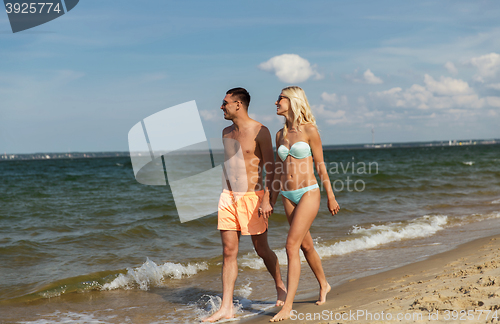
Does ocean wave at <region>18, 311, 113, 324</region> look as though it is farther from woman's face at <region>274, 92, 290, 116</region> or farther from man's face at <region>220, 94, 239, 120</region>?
woman's face at <region>274, 92, 290, 116</region>

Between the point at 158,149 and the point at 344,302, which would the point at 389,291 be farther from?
the point at 158,149

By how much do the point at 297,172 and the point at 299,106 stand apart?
0.63m

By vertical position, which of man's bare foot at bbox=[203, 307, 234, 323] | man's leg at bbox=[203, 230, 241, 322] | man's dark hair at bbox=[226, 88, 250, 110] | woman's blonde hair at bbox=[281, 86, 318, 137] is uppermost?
man's dark hair at bbox=[226, 88, 250, 110]

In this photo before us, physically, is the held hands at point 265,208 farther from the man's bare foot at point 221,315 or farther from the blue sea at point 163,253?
the blue sea at point 163,253

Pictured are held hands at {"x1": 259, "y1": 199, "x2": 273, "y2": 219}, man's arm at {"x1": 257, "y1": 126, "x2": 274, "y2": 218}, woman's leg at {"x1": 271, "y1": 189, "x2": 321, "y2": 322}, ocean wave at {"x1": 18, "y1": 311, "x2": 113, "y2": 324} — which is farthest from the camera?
ocean wave at {"x1": 18, "y1": 311, "x2": 113, "y2": 324}

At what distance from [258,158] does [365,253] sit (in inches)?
161

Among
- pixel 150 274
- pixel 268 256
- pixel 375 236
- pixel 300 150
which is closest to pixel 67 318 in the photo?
pixel 150 274

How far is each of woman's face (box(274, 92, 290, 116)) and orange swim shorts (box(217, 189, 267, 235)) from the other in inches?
32.6

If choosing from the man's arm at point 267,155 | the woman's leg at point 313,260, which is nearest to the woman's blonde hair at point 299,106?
the man's arm at point 267,155

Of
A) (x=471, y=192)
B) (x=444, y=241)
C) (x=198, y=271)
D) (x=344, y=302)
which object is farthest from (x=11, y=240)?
(x=471, y=192)

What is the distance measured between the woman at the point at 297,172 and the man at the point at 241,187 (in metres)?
0.22

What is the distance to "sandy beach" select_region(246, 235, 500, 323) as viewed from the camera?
10.1 ft

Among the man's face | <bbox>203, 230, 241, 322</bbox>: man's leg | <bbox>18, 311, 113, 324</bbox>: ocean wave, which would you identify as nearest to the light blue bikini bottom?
<bbox>203, 230, 241, 322</bbox>: man's leg

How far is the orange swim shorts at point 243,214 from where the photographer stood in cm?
394
